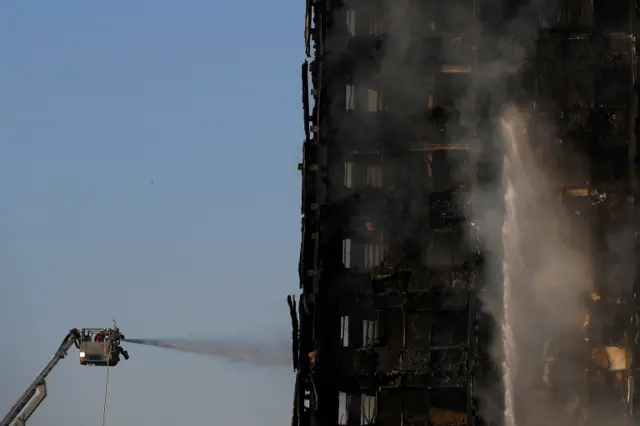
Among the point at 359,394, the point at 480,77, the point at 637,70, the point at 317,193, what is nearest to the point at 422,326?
the point at 359,394

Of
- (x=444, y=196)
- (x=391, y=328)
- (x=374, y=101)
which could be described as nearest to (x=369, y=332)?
(x=391, y=328)

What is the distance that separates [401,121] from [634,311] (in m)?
7.14

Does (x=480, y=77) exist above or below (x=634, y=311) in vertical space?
above

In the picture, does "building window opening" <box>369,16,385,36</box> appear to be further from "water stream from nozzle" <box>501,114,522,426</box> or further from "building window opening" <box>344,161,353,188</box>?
"water stream from nozzle" <box>501,114,522,426</box>

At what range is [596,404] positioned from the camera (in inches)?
1021

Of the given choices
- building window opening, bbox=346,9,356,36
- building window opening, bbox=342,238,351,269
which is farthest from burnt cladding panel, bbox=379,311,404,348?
building window opening, bbox=346,9,356,36

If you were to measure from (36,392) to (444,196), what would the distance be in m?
11.6

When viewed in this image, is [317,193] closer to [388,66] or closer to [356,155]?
[356,155]

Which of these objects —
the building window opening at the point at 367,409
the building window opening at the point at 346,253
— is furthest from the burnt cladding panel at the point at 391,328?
the building window opening at the point at 346,253

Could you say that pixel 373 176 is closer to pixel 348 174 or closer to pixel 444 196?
pixel 348 174

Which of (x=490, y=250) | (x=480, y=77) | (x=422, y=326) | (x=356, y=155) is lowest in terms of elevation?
(x=422, y=326)

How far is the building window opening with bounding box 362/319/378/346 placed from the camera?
27.6 metres

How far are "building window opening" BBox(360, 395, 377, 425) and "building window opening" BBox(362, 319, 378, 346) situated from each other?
1305 millimetres

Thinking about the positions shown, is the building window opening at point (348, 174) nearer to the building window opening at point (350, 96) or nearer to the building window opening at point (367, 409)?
the building window opening at point (350, 96)
